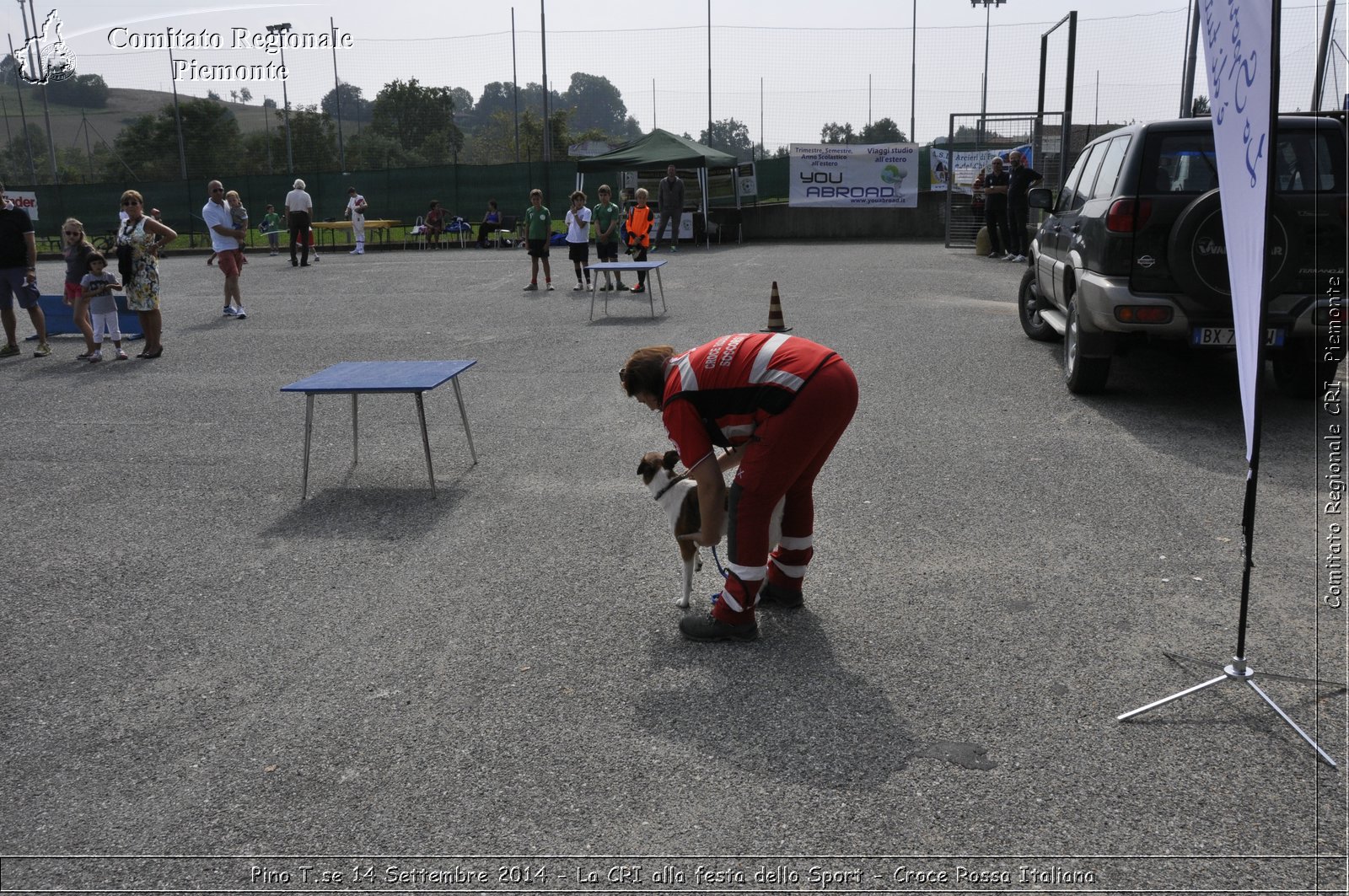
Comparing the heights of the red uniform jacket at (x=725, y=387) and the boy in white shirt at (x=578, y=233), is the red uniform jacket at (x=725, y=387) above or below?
below

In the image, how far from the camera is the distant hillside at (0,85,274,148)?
115ft

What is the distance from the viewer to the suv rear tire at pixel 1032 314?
11.2 meters

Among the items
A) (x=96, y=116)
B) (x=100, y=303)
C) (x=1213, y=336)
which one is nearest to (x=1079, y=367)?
(x=1213, y=336)

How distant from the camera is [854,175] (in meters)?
30.0

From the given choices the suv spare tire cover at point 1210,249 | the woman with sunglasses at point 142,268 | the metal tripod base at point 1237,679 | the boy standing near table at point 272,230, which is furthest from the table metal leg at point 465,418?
the boy standing near table at point 272,230

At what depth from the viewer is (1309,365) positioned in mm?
8195

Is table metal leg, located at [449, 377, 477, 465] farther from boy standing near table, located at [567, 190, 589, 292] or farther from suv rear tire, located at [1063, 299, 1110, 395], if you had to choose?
boy standing near table, located at [567, 190, 589, 292]

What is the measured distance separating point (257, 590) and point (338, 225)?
2703cm

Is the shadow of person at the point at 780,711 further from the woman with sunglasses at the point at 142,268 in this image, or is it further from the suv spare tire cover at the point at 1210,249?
the woman with sunglasses at the point at 142,268

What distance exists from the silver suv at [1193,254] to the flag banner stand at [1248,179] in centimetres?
380

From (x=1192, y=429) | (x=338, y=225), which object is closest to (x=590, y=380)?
(x=1192, y=429)

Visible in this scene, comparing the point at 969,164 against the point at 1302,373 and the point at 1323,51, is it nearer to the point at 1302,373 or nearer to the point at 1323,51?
the point at 1323,51

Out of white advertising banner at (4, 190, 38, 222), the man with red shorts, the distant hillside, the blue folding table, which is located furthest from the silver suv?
white advertising banner at (4, 190, 38, 222)

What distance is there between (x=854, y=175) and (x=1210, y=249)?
23.6 meters
